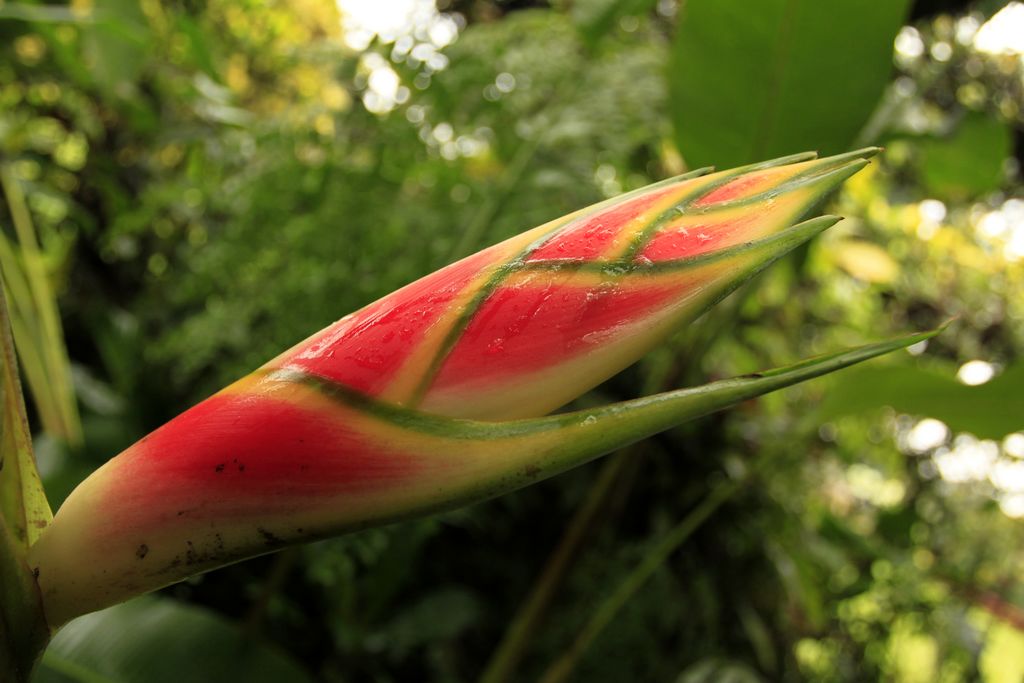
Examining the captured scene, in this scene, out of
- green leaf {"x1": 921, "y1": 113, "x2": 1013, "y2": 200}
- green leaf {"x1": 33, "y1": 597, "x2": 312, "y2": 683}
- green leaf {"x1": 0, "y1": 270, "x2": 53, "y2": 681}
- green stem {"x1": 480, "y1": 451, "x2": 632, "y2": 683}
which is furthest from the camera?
green leaf {"x1": 921, "y1": 113, "x2": 1013, "y2": 200}

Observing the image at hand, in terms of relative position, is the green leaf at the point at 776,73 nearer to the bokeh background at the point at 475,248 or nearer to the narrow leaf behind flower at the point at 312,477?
the bokeh background at the point at 475,248

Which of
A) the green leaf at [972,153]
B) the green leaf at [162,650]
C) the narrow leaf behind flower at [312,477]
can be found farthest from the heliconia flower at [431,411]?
the green leaf at [972,153]

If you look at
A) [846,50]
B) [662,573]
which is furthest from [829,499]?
[846,50]

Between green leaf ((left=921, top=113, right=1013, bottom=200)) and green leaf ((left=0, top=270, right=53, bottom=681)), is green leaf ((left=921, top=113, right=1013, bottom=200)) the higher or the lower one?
the lower one

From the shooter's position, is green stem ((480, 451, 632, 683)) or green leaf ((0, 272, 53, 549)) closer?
green leaf ((0, 272, 53, 549))

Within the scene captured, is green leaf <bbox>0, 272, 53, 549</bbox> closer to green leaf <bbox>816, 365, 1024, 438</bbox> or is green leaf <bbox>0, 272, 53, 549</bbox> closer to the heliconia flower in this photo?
the heliconia flower

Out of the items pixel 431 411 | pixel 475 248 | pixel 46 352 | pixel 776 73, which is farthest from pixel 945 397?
pixel 46 352

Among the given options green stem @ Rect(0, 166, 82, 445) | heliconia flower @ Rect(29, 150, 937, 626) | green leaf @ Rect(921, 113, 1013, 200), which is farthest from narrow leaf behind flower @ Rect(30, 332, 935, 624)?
green leaf @ Rect(921, 113, 1013, 200)
